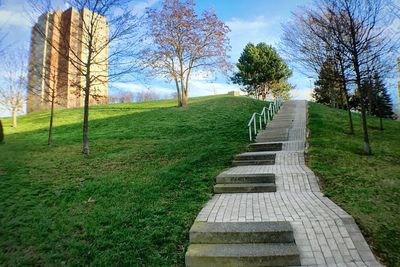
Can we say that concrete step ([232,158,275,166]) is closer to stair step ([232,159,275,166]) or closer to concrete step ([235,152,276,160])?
stair step ([232,159,275,166])

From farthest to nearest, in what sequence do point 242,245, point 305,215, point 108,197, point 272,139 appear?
point 272,139 < point 108,197 < point 305,215 < point 242,245

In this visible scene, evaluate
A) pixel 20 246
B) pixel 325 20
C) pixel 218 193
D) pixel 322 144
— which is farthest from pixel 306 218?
pixel 325 20

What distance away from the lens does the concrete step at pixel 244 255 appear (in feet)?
11.4

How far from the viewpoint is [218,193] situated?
628 centimetres

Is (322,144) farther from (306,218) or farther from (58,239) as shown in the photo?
(58,239)

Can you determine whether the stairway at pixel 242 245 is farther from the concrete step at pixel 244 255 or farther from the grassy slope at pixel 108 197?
the grassy slope at pixel 108 197


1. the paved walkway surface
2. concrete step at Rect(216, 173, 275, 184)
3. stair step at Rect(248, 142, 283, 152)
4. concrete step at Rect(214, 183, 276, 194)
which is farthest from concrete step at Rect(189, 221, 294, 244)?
stair step at Rect(248, 142, 283, 152)

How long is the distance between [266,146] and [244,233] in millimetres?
7024

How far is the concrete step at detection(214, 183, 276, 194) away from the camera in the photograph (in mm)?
6164

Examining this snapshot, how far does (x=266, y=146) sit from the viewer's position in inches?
418

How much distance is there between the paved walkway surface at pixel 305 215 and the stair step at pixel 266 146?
2.93m

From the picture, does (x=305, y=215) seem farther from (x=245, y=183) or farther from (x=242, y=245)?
(x=245, y=183)

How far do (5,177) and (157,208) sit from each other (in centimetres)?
480

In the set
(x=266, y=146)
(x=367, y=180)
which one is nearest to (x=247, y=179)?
(x=367, y=180)
